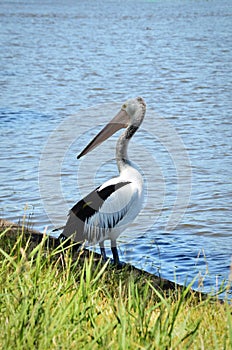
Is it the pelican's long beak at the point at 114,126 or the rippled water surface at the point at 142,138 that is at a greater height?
the rippled water surface at the point at 142,138

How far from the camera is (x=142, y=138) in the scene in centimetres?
1096

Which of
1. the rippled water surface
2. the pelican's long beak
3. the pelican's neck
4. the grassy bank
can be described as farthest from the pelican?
the grassy bank

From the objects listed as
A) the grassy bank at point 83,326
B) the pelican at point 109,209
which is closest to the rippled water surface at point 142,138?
the pelican at point 109,209

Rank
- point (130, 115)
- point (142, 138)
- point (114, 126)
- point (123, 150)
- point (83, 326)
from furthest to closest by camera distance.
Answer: point (142, 138)
point (114, 126)
point (130, 115)
point (123, 150)
point (83, 326)

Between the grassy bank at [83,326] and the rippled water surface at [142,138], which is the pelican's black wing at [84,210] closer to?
the rippled water surface at [142,138]

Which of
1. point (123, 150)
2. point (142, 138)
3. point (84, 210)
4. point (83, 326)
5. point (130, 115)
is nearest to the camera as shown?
point (83, 326)

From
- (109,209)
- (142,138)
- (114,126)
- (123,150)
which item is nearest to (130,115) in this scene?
(114,126)

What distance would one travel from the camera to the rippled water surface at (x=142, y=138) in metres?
6.81

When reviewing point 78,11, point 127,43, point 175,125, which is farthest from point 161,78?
point 78,11

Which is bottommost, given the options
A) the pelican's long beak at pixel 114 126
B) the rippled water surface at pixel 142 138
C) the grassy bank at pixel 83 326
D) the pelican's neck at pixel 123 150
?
the grassy bank at pixel 83 326

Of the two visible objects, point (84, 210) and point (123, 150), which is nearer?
point (84, 210)

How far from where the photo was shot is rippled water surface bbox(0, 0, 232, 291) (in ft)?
22.3

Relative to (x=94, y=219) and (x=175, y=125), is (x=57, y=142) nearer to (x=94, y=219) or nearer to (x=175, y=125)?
(x=175, y=125)

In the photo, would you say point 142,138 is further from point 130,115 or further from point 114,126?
point 130,115
